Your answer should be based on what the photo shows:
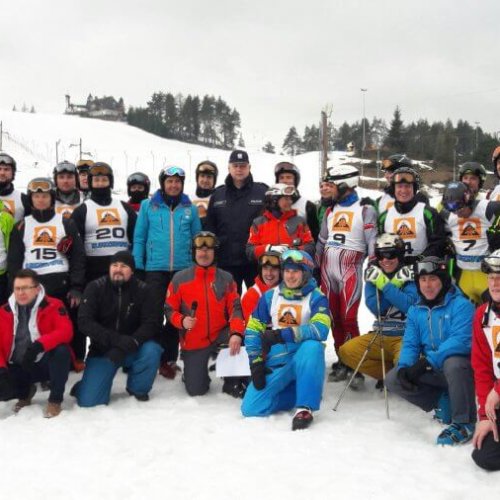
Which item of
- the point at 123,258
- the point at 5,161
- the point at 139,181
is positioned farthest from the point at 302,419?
the point at 5,161

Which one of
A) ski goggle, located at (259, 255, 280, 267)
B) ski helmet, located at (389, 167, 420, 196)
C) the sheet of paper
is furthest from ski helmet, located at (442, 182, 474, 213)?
the sheet of paper

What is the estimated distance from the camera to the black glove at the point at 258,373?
4.66 m

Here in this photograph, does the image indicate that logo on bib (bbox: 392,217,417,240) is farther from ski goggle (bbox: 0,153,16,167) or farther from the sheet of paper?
ski goggle (bbox: 0,153,16,167)

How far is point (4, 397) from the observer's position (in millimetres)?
4852

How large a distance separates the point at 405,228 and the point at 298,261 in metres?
1.28

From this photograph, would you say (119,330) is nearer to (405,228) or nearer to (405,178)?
(405,228)

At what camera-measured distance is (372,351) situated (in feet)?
16.8

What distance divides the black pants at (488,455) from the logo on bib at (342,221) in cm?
250

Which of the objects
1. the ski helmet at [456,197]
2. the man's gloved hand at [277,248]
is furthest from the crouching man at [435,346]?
the man's gloved hand at [277,248]

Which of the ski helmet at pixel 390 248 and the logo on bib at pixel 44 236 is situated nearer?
the ski helmet at pixel 390 248

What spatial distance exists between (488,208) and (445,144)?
53.3 m

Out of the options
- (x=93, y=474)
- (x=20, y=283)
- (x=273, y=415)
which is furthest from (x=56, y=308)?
(x=273, y=415)

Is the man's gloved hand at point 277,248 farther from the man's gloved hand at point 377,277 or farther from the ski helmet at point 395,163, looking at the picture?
the ski helmet at point 395,163

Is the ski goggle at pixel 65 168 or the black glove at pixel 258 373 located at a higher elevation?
the ski goggle at pixel 65 168
